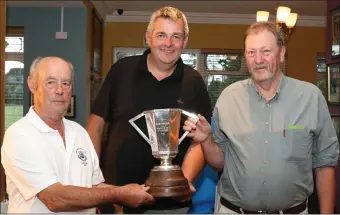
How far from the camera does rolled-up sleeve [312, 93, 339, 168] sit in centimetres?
206

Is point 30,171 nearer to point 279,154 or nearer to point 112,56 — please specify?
point 279,154

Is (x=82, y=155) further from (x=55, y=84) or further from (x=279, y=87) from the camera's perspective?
(x=279, y=87)

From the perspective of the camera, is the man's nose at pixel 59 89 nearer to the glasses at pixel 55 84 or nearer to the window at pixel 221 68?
the glasses at pixel 55 84

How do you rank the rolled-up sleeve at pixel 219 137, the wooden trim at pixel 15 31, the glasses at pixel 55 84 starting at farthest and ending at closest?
the wooden trim at pixel 15 31, the rolled-up sleeve at pixel 219 137, the glasses at pixel 55 84

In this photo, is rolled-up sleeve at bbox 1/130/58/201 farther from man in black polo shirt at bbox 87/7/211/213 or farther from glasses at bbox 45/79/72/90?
man in black polo shirt at bbox 87/7/211/213

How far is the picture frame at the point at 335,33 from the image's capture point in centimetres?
514

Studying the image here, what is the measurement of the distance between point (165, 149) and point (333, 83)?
3.81 meters

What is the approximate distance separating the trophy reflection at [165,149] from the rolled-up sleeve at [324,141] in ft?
1.87

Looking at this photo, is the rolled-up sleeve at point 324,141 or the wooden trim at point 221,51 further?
the wooden trim at point 221,51

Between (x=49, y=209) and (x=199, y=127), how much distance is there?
0.70 metres

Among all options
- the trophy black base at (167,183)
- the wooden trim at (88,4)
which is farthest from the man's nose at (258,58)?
the wooden trim at (88,4)

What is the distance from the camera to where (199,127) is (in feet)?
6.61

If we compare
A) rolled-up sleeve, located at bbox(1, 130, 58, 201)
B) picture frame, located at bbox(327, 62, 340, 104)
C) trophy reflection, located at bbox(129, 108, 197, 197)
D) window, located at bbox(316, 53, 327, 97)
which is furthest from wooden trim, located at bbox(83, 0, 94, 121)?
rolled-up sleeve, located at bbox(1, 130, 58, 201)

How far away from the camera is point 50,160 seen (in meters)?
1.74
